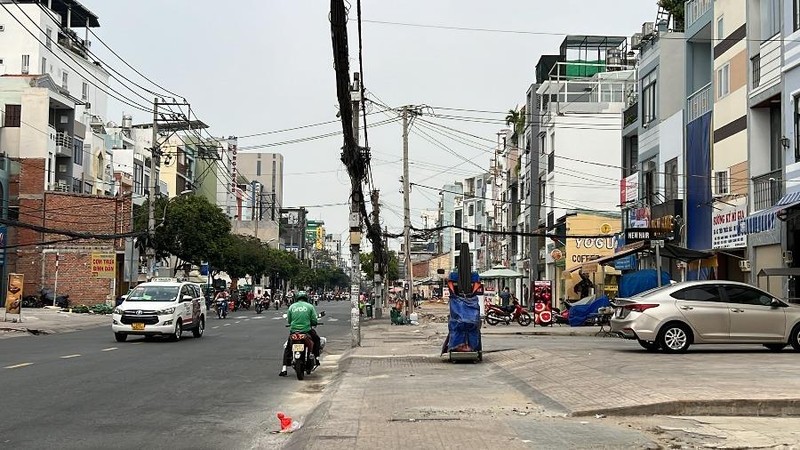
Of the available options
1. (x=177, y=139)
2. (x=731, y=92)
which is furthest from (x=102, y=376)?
(x=177, y=139)

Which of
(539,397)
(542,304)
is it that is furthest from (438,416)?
(542,304)

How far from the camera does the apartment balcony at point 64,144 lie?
208ft

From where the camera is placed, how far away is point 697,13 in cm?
3291

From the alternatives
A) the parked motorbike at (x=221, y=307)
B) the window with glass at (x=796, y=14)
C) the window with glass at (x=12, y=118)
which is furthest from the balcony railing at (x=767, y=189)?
the window with glass at (x=12, y=118)

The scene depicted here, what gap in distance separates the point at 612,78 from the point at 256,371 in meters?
43.9

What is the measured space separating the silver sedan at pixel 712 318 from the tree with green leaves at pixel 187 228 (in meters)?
45.6

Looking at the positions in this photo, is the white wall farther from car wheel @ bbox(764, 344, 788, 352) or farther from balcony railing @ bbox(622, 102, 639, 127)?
car wheel @ bbox(764, 344, 788, 352)

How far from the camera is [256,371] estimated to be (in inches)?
706

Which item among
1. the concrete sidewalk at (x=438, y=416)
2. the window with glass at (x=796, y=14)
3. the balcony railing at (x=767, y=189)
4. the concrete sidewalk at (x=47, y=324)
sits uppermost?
the window with glass at (x=796, y=14)

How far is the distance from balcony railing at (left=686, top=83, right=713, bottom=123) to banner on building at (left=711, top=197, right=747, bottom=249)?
150 inches

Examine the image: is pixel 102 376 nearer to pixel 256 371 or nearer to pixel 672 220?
pixel 256 371

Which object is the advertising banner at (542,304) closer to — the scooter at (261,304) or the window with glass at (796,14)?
the window with glass at (796,14)

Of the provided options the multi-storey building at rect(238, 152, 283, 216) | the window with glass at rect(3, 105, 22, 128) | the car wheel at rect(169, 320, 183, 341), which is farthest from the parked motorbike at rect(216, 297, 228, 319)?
the multi-storey building at rect(238, 152, 283, 216)

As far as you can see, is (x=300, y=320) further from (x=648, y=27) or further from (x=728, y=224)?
(x=648, y=27)
